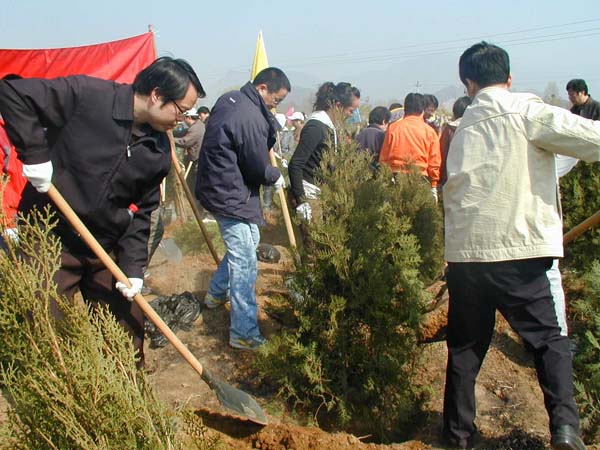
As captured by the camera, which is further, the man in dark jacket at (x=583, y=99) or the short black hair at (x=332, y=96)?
the man in dark jacket at (x=583, y=99)

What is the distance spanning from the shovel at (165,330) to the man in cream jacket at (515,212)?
134cm

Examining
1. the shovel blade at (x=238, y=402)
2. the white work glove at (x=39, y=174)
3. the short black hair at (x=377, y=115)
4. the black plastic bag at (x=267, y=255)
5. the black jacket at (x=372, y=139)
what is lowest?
the black plastic bag at (x=267, y=255)

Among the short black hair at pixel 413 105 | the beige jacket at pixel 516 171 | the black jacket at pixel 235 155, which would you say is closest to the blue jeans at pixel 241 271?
the black jacket at pixel 235 155

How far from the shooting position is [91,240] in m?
2.72

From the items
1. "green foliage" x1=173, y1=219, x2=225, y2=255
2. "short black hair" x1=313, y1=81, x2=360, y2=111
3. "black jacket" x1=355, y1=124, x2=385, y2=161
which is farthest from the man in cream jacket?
"green foliage" x1=173, y1=219, x2=225, y2=255

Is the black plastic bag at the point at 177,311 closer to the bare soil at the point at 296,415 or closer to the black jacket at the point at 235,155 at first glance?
the bare soil at the point at 296,415

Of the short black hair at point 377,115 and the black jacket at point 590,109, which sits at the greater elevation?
the short black hair at point 377,115

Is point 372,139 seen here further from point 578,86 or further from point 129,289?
point 129,289

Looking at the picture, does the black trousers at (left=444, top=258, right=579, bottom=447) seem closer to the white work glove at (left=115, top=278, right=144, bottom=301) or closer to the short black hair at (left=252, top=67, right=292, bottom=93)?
the white work glove at (left=115, top=278, right=144, bottom=301)

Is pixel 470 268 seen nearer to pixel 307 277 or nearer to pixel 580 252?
pixel 307 277

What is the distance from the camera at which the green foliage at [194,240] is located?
7230 mm

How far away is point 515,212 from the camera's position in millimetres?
2705

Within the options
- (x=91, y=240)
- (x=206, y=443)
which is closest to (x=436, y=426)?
(x=206, y=443)

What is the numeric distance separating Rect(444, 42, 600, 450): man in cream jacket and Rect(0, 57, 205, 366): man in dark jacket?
58.8 inches
